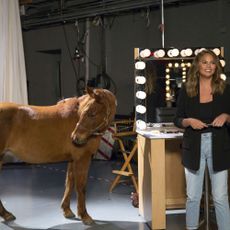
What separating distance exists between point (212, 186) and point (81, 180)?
1436mm

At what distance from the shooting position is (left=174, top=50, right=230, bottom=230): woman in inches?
125

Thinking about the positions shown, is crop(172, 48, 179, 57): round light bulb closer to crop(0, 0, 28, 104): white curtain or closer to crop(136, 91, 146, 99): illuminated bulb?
crop(136, 91, 146, 99): illuminated bulb

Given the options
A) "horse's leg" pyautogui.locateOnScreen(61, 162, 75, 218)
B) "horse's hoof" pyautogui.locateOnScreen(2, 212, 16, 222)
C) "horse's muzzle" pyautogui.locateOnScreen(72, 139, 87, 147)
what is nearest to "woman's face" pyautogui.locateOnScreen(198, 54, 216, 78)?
"horse's muzzle" pyautogui.locateOnScreen(72, 139, 87, 147)

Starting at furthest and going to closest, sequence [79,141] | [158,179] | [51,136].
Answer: [51,136] < [79,141] < [158,179]

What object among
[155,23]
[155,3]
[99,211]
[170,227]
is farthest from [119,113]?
[170,227]

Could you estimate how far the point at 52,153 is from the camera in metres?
4.25

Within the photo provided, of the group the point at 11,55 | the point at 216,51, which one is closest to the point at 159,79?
the point at 216,51

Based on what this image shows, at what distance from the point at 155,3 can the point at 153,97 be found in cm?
296

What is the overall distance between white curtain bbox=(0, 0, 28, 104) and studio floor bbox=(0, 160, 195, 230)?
49.4 inches

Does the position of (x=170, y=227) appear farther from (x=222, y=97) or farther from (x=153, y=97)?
(x=222, y=97)

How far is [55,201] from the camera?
5.10 m

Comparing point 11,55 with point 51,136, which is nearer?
point 51,136

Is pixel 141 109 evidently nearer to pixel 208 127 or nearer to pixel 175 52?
pixel 175 52

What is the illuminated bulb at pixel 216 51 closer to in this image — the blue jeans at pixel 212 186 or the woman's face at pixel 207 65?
the woman's face at pixel 207 65
